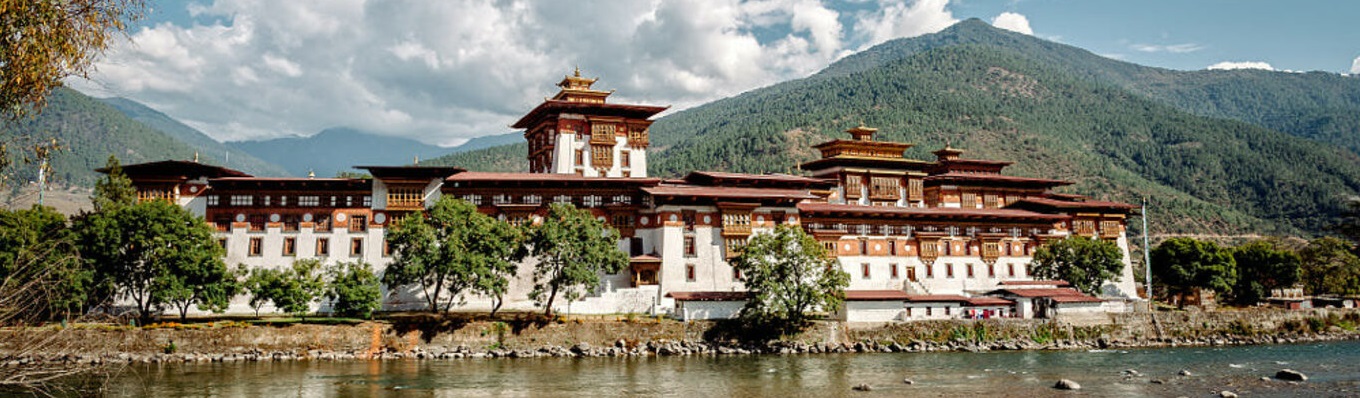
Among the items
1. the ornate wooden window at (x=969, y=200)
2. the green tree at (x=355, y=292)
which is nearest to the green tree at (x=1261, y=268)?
the ornate wooden window at (x=969, y=200)

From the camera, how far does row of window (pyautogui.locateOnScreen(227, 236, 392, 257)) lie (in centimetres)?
5745

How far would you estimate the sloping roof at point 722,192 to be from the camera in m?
60.3

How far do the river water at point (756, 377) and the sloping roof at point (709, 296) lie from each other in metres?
5.77

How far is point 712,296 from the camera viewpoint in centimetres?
5797

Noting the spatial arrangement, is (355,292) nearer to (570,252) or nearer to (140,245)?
(140,245)

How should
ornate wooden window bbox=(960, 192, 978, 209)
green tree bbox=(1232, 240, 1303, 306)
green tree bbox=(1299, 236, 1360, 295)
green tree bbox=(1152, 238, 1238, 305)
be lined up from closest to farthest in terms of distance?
green tree bbox=(1152, 238, 1238, 305), green tree bbox=(1232, 240, 1303, 306), green tree bbox=(1299, 236, 1360, 295), ornate wooden window bbox=(960, 192, 978, 209)

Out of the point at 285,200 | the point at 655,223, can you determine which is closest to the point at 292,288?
the point at 285,200

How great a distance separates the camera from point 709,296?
2276 inches

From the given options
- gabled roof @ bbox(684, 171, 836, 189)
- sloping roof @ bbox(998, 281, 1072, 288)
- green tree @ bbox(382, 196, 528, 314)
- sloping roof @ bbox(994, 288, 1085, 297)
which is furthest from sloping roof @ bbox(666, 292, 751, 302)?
sloping roof @ bbox(998, 281, 1072, 288)

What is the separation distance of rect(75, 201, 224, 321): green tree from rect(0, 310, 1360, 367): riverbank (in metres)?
2.74

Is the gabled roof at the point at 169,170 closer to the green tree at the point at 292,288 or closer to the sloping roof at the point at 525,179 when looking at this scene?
the green tree at the point at 292,288

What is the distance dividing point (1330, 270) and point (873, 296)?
58.3m

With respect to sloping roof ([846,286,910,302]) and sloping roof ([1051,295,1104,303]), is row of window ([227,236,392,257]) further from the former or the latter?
sloping roof ([1051,295,1104,303])

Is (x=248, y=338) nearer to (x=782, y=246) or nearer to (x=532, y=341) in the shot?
(x=532, y=341)
